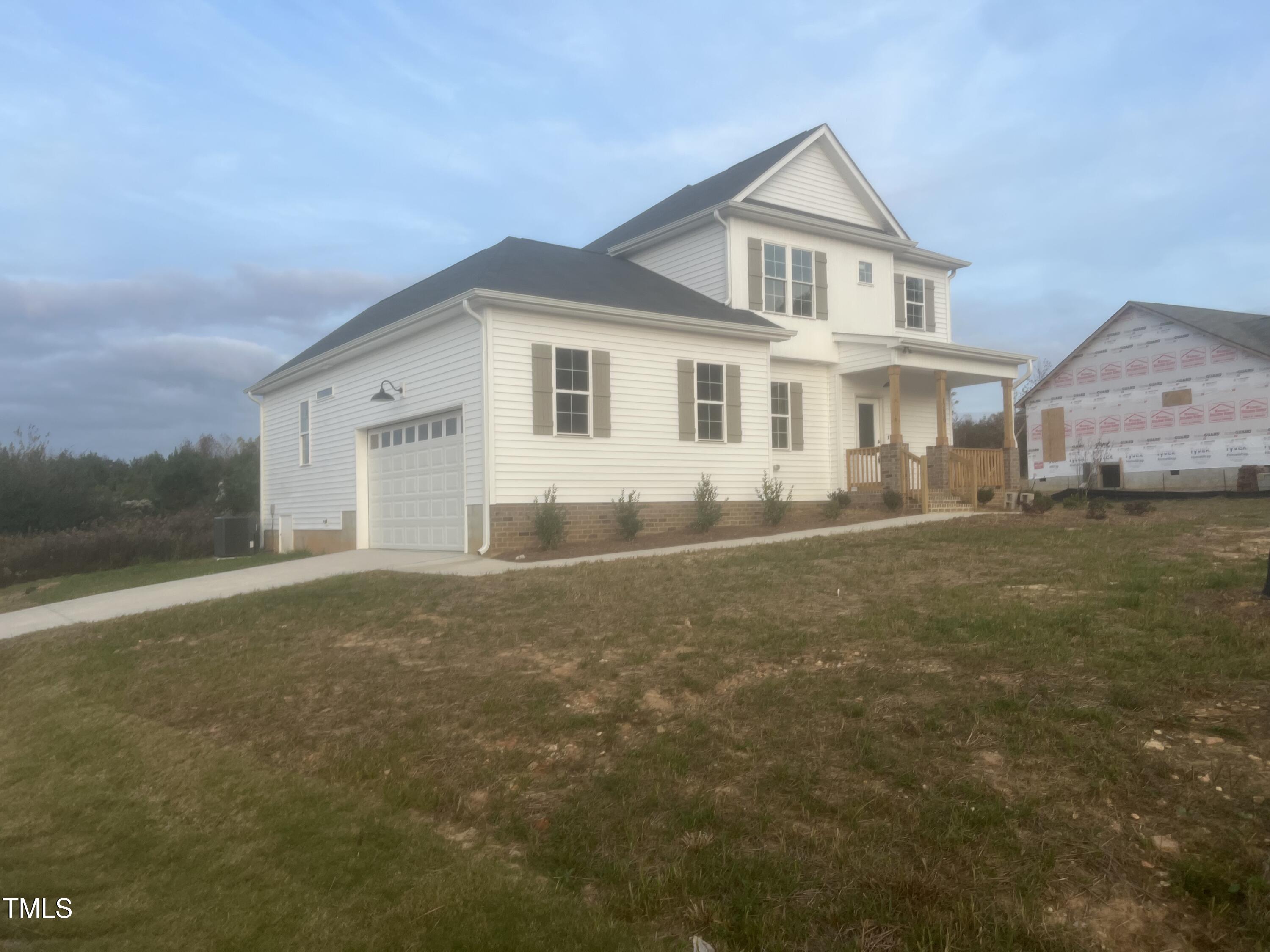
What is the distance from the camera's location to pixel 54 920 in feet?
13.9

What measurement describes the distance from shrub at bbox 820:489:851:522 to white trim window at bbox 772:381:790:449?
132cm

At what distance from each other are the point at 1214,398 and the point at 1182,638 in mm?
23929

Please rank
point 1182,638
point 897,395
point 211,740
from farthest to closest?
1. point 897,395
2. point 211,740
3. point 1182,638

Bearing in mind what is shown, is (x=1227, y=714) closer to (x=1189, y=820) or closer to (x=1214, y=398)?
(x=1189, y=820)

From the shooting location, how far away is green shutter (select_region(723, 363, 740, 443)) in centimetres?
1705

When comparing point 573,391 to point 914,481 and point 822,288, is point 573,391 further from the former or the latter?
point 822,288

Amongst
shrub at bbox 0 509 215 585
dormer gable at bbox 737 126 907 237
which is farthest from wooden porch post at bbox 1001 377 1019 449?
shrub at bbox 0 509 215 585

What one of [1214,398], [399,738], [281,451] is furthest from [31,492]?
[1214,398]

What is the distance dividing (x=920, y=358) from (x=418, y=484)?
9.81m

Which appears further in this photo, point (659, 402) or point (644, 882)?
point (659, 402)

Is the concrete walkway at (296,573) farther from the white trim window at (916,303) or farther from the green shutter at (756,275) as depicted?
the white trim window at (916,303)

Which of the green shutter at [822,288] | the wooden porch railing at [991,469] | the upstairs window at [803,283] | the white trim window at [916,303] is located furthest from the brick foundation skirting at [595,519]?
the white trim window at [916,303]

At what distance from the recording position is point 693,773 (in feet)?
16.0

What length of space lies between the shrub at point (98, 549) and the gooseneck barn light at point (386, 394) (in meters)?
8.61
